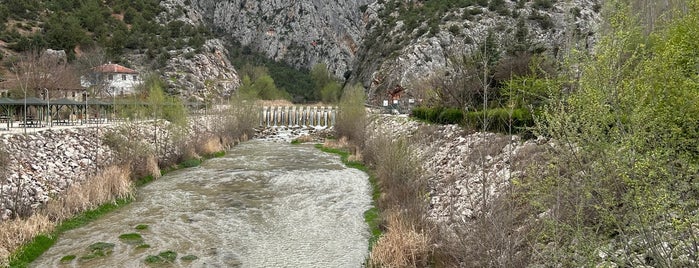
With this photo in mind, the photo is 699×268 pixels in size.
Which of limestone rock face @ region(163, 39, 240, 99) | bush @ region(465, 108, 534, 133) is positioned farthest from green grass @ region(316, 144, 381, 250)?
limestone rock face @ region(163, 39, 240, 99)

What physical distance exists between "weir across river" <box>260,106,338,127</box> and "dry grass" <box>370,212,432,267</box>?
54.3 m

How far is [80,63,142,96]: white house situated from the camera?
58562 millimetres

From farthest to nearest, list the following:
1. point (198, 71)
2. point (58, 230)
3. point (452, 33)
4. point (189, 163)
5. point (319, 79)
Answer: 1. point (319, 79)
2. point (198, 71)
3. point (452, 33)
4. point (189, 163)
5. point (58, 230)

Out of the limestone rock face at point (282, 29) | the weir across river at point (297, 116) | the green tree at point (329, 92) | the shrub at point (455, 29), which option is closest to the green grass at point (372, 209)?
the weir across river at point (297, 116)

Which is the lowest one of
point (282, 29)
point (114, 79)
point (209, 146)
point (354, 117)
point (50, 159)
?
point (209, 146)

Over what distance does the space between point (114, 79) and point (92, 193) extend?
5160 centimetres

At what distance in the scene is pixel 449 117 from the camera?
2328cm

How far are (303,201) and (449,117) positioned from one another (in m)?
9.15

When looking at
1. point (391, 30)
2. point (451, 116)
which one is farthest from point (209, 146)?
point (391, 30)

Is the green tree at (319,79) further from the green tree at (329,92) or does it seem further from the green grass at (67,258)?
the green grass at (67,258)

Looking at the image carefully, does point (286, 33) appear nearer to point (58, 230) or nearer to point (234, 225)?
point (234, 225)

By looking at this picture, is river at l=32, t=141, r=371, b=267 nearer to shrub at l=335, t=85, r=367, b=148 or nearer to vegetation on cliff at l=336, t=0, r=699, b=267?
vegetation on cliff at l=336, t=0, r=699, b=267

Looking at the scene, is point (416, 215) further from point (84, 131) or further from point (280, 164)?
point (84, 131)

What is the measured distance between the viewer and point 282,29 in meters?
111
